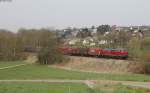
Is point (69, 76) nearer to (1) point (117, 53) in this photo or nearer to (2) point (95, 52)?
(1) point (117, 53)

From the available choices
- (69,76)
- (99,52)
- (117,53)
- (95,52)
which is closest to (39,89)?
(69,76)

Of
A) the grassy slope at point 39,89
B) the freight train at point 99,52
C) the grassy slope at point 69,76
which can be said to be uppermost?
the freight train at point 99,52

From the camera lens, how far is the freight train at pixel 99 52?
6694cm

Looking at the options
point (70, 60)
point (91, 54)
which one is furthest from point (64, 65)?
point (91, 54)

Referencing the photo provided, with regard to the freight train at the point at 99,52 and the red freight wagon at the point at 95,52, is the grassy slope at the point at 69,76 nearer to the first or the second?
the freight train at the point at 99,52

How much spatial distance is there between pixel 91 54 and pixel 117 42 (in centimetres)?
2879

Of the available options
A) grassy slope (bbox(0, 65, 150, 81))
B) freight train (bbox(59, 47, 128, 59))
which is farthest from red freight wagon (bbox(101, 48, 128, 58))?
grassy slope (bbox(0, 65, 150, 81))

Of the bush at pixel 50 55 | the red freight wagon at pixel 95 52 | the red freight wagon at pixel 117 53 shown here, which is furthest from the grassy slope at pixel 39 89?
the bush at pixel 50 55

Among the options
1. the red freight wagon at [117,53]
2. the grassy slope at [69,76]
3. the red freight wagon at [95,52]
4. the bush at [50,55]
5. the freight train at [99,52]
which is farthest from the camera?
the bush at [50,55]

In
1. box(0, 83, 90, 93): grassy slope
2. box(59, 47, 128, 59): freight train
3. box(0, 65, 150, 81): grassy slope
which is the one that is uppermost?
box(59, 47, 128, 59): freight train

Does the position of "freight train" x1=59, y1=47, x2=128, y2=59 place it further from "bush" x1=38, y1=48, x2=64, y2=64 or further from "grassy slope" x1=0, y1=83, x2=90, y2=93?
"grassy slope" x1=0, y1=83, x2=90, y2=93

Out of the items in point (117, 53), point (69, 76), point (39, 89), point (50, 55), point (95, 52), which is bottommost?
point (69, 76)

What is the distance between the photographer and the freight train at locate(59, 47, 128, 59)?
66.9 m

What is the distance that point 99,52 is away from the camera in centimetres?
7344
